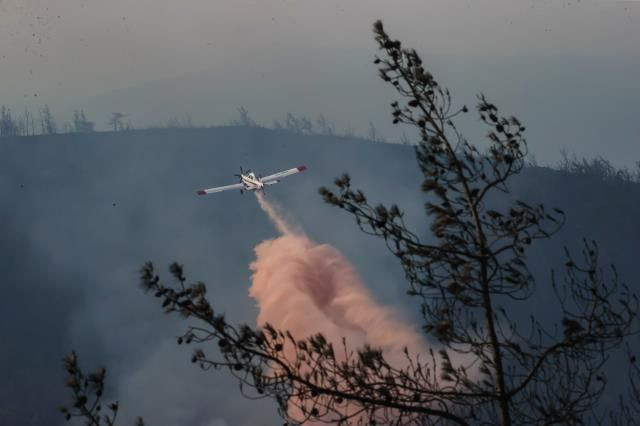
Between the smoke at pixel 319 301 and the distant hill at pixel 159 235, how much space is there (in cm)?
2150

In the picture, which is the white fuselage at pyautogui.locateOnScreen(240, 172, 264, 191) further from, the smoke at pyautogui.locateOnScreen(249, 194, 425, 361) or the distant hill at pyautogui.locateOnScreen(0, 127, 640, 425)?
the distant hill at pyautogui.locateOnScreen(0, 127, 640, 425)

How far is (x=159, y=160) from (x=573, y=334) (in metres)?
141

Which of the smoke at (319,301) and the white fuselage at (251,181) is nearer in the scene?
the white fuselage at (251,181)

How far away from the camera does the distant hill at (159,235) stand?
116 m

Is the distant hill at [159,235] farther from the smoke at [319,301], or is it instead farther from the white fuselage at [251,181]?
the white fuselage at [251,181]

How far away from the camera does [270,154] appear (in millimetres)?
164125

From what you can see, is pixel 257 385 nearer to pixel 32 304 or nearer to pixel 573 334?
pixel 573 334

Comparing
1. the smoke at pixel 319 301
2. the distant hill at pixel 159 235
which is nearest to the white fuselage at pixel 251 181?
the smoke at pixel 319 301

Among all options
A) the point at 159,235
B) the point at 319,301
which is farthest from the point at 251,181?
the point at 159,235

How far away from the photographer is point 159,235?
134m

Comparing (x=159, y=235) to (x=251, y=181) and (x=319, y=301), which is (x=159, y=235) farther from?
(x=251, y=181)

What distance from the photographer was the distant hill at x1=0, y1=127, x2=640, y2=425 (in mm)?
115625

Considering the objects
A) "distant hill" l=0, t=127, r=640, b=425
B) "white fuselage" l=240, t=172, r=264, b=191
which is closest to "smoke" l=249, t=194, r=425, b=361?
"white fuselage" l=240, t=172, r=264, b=191

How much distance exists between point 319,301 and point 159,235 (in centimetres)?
6039
